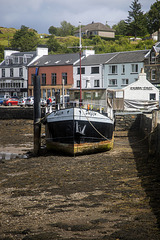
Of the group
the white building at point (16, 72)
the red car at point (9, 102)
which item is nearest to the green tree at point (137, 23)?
the white building at point (16, 72)

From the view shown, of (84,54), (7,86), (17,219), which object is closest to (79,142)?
(17,219)

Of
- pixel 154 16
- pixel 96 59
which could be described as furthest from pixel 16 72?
pixel 154 16

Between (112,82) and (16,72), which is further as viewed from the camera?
(16,72)

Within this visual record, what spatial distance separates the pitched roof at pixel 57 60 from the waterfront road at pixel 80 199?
56.5 metres

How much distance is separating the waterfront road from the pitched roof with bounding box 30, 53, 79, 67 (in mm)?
56479

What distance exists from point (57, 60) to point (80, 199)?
6615 cm

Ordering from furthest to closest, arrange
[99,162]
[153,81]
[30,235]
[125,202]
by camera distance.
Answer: [153,81] → [99,162] → [125,202] → [30,235]

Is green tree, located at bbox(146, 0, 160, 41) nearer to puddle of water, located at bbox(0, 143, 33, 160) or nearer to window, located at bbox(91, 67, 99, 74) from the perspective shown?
window, located at bbox(91, 67, 99, 74)

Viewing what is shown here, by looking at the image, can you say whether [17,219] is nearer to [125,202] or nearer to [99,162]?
[125,202]

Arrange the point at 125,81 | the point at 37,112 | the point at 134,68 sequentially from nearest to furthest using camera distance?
the point at 37,112 < the point at 134,68 < the point at 125,81

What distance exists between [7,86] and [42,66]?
1280 centimetres

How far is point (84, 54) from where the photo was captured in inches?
2901

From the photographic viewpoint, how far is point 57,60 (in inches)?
2960

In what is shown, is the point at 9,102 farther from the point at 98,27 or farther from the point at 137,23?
the point at 98,27
